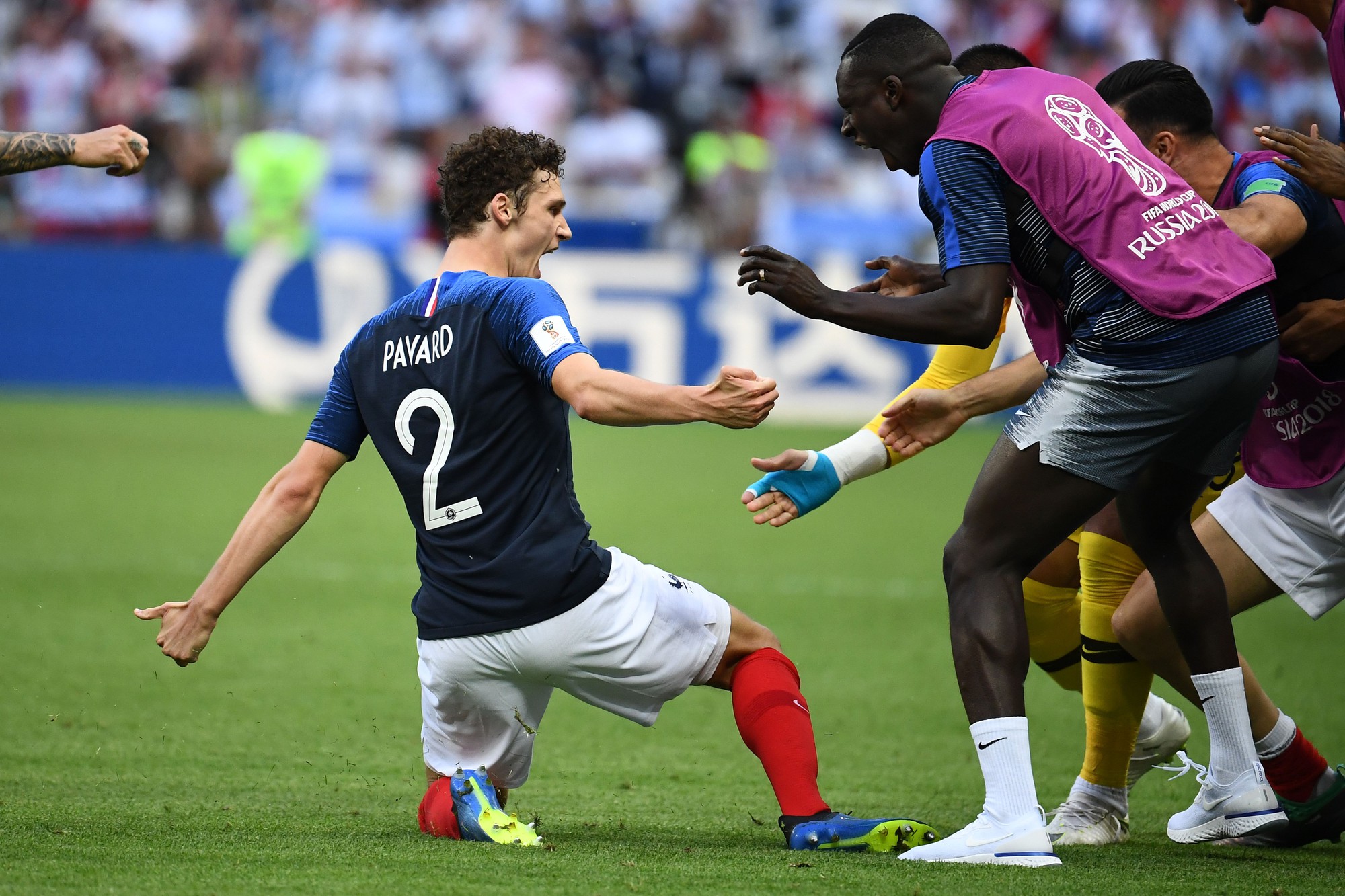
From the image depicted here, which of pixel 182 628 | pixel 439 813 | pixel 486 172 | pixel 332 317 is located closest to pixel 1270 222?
pixel 486 172

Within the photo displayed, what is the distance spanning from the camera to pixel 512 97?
18078 millimetres

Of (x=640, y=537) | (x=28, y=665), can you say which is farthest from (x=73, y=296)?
(x=28, y=665)

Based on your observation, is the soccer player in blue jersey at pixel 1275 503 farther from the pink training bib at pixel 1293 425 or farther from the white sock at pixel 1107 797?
the white sock at pixel 1107 797

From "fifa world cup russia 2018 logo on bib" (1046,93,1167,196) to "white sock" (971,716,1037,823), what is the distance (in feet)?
4.32

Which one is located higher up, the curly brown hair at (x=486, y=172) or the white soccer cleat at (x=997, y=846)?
the curly brown hair at (x=486, y=172)

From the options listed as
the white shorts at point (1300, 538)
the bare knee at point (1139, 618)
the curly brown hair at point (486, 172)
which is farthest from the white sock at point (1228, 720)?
the curly brown hair at point (486, 172)

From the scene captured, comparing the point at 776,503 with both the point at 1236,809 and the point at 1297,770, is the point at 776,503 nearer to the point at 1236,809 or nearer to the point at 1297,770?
the point at 1236,809

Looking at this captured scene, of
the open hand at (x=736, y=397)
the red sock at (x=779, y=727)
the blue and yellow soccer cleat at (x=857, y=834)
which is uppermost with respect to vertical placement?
the open hand at (x=736, y=397)

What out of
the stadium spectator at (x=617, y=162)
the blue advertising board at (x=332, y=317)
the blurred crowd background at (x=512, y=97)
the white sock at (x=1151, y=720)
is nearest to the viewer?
the white sock at (x=1151, y=720)

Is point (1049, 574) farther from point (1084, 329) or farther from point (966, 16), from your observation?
point (966, 16)

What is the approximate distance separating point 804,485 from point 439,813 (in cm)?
128

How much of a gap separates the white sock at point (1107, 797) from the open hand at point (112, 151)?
333cm

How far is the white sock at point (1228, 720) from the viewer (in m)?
4.18

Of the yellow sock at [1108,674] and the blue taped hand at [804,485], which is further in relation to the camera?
the yellow sock at [1108,674]
